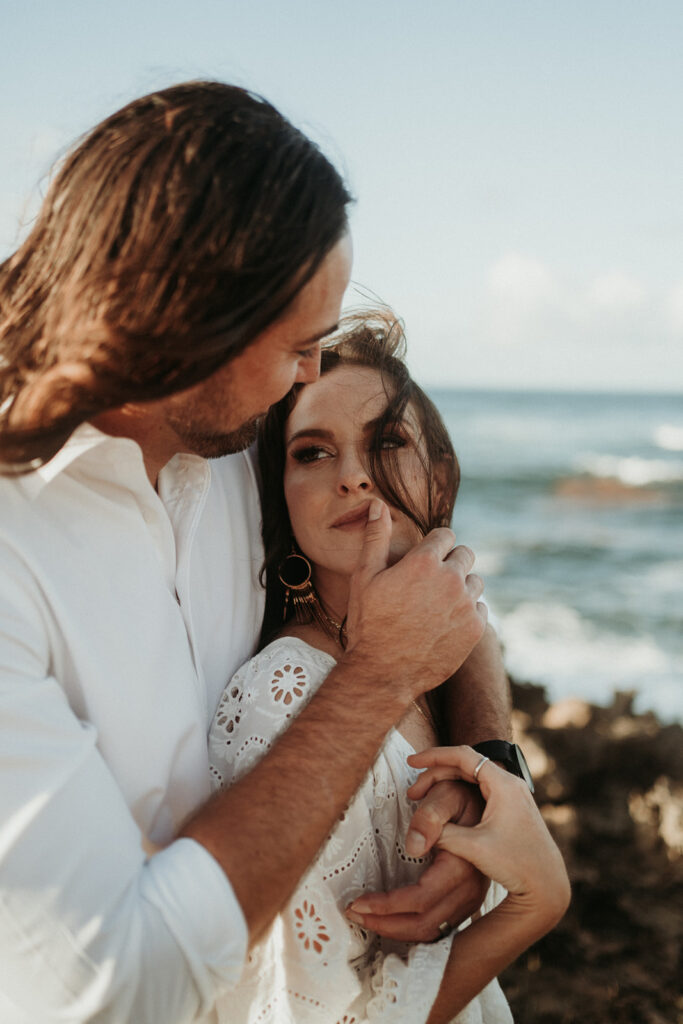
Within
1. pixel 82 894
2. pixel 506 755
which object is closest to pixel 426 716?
pixel 506 755

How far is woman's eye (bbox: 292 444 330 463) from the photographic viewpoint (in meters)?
2.64

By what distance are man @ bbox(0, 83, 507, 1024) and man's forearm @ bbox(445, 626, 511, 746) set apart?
45 cm

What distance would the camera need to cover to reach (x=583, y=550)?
18516mm

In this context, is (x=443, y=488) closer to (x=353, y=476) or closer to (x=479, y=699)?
(x=353, y=476)

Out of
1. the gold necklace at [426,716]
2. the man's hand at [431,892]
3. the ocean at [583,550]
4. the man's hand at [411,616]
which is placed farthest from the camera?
the ocean at [583,550]

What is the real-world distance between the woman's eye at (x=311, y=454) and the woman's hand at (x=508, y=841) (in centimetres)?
97

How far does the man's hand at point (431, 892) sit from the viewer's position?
76.8 inches

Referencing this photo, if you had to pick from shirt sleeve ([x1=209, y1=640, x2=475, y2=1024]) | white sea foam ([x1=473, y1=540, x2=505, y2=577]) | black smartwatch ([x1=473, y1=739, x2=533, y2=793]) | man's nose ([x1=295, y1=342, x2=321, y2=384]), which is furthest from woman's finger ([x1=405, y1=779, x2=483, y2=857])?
white sea foam ([x1=473, y1=540, x2=505, y2=577])

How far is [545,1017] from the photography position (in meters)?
3.52

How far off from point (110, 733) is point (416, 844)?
29.0 inches

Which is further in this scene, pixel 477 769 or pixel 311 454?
pixel 311 454

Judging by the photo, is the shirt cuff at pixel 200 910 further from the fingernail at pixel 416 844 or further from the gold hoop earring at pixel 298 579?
the gold hoop earring at pixel 298 579

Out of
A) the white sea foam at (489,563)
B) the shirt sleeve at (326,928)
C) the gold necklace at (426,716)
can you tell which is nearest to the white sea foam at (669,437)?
the white sea foam at (489,563)

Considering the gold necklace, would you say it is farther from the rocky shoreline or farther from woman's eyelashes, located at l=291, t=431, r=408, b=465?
the rocky shoreline
